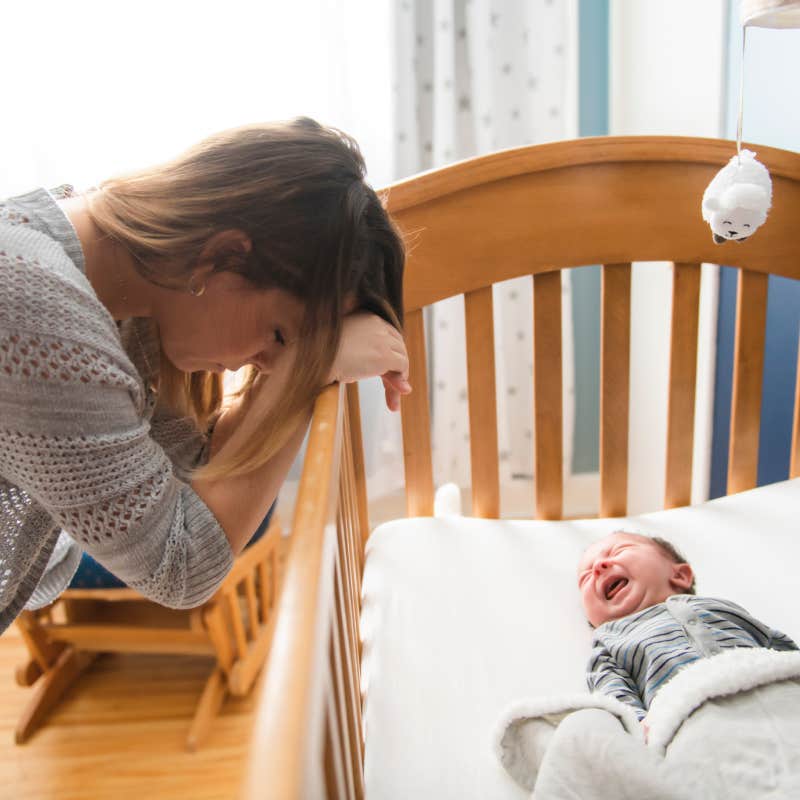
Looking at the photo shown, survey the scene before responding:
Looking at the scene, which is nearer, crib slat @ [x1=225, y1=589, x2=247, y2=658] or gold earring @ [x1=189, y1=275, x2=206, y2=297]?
gold earring @ [x1=189, y1=275, x2=206, y2=297]

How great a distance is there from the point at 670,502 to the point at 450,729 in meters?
0.67

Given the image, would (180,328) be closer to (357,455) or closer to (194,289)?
(194,289)

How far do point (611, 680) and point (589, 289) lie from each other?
4.81 feet

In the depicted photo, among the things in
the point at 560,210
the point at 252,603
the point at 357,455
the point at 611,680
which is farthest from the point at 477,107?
the point at 611,680

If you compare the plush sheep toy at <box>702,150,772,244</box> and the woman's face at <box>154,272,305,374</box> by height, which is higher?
the plush sheep toy at <box>702,150,772,244</box>

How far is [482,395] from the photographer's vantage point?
115 centimetres

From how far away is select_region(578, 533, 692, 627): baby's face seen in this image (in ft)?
2.97

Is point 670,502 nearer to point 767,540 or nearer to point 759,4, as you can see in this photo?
point 767,540

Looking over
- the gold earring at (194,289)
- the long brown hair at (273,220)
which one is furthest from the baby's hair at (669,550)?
the gold earring at (194,289)

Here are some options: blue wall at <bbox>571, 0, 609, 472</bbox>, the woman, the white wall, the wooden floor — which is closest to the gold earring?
the woman

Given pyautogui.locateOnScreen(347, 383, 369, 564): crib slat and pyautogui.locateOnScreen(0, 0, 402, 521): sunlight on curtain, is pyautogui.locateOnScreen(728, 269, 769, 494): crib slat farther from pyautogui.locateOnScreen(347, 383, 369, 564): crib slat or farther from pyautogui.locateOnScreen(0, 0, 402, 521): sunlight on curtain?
pyautogui.locateOnScreen(0, 0, 402, 521): sunlight on curtain

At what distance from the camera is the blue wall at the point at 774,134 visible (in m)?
1.38

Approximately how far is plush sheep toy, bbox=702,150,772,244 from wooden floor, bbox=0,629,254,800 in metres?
1.02

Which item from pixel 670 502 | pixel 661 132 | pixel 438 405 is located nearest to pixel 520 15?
pixel 661 132
